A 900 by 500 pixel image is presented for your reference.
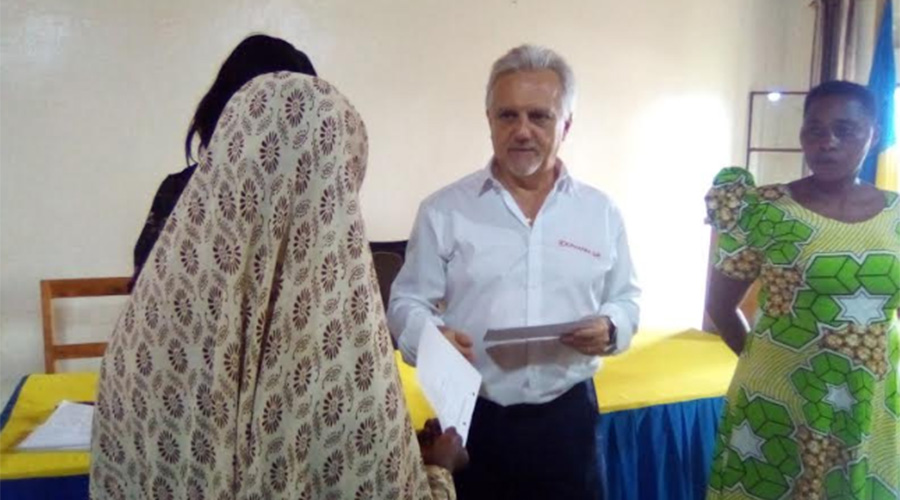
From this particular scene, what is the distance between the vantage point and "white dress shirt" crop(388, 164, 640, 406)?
147cm

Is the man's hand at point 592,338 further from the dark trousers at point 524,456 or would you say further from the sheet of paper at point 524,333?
the dark trousers at point 524,456

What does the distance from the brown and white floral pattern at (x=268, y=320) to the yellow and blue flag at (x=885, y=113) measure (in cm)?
335

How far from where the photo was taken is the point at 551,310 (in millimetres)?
1494

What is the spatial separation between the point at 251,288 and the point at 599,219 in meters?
1.01

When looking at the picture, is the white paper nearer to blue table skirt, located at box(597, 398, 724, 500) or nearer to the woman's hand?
the woman's hand

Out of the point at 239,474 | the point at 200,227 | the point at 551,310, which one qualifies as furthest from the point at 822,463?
the point at 200,227

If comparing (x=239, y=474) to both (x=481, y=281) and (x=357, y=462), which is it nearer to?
(x=357, y=462)

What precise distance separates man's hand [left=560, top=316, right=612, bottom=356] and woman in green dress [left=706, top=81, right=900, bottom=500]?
0.34 meters

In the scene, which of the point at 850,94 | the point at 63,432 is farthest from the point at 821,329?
the point at 63,432

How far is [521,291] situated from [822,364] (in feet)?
2.08

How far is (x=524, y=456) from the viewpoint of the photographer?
145cm

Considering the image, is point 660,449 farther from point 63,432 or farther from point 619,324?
point 63,432

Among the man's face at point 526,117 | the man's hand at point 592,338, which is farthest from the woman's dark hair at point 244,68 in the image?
the man's hand at point 592,338

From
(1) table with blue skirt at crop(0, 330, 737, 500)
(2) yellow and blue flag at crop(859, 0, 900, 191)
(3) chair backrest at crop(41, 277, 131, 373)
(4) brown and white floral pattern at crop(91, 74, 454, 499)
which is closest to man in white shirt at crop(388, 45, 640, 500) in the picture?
(1) table with blue skirt at crop(0, 330, 737, 500)
